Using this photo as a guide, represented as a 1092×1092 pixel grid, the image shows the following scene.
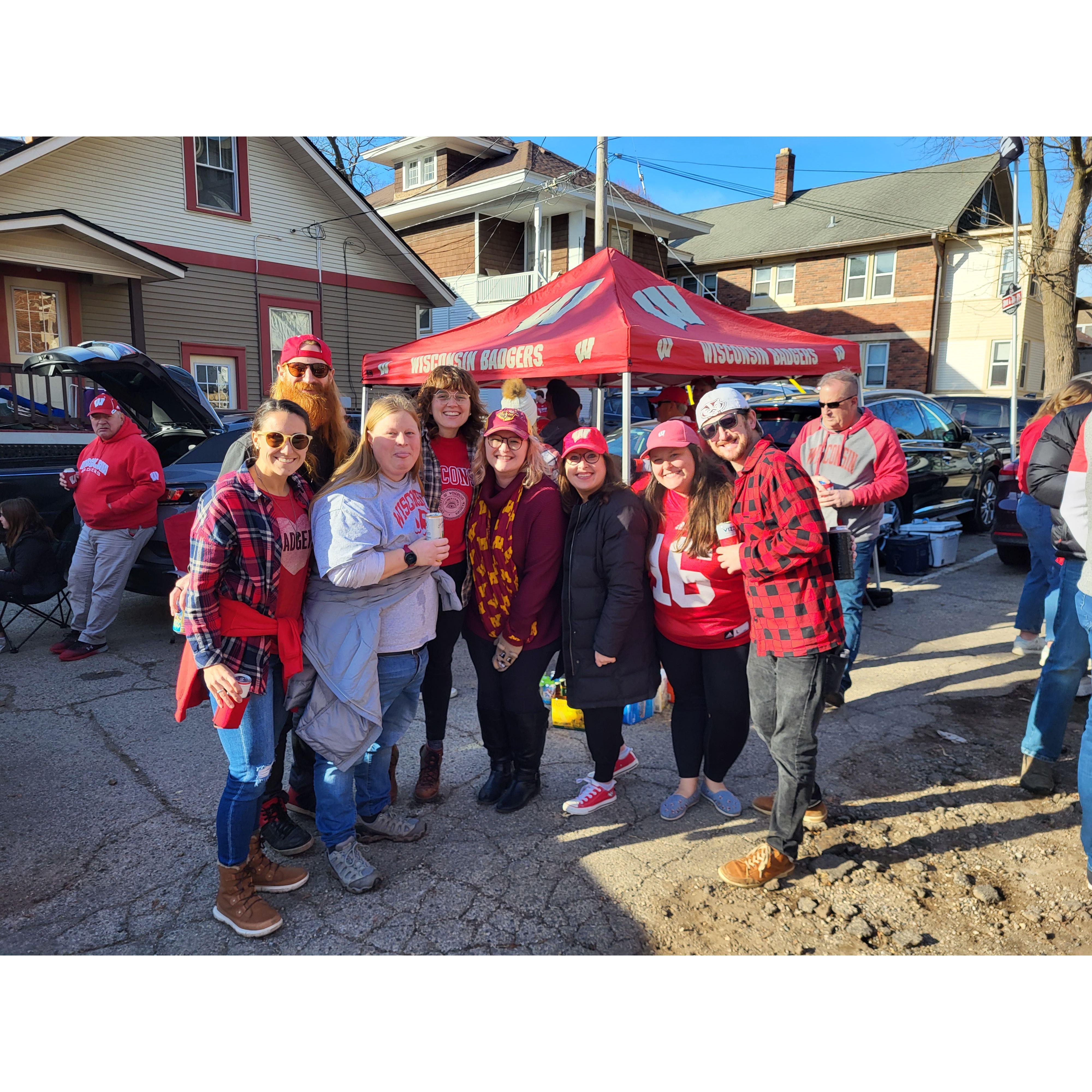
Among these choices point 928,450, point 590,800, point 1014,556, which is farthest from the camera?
point 928,450

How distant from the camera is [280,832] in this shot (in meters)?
3.11

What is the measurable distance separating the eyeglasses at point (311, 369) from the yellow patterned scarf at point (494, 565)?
0.85 metres

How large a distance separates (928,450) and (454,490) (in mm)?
7361

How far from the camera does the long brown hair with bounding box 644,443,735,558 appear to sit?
3123mm

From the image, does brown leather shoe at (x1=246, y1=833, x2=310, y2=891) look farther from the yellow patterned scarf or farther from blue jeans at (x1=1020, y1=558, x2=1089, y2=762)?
blue jeans at (x1=1020, y1=558, x2=1089, y2=762)

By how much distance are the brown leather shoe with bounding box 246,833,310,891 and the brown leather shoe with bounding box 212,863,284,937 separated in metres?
0.14

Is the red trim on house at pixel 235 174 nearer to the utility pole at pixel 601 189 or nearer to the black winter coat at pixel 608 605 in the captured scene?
the utility pole at pixel 601 189

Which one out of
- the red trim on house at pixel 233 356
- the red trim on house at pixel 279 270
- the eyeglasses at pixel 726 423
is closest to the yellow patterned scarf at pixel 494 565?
the eyeglasses at pixel 726 423

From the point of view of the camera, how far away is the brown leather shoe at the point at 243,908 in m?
2.59

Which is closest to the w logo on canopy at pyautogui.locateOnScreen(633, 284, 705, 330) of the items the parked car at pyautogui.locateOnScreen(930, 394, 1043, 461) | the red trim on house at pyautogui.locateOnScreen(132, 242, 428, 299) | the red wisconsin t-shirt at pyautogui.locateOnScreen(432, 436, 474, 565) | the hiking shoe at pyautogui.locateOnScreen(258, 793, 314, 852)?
the red wisconsin t-shirt at pyautogui.locateOnScreen(432, 436, 474, 565)

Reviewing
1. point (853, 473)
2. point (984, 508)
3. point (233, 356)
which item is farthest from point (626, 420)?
point (233, 356)

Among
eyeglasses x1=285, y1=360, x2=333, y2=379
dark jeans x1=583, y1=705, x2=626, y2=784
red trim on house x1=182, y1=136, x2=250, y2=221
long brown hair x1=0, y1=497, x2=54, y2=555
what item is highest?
red trim on house x1=182, y1=136, x2=250, y2=221

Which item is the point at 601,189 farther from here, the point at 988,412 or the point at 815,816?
the point at 815,816

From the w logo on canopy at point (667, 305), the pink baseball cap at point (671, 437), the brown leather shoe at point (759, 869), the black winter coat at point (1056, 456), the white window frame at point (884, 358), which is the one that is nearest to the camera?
the brown leather shoe at point (759, 869)
